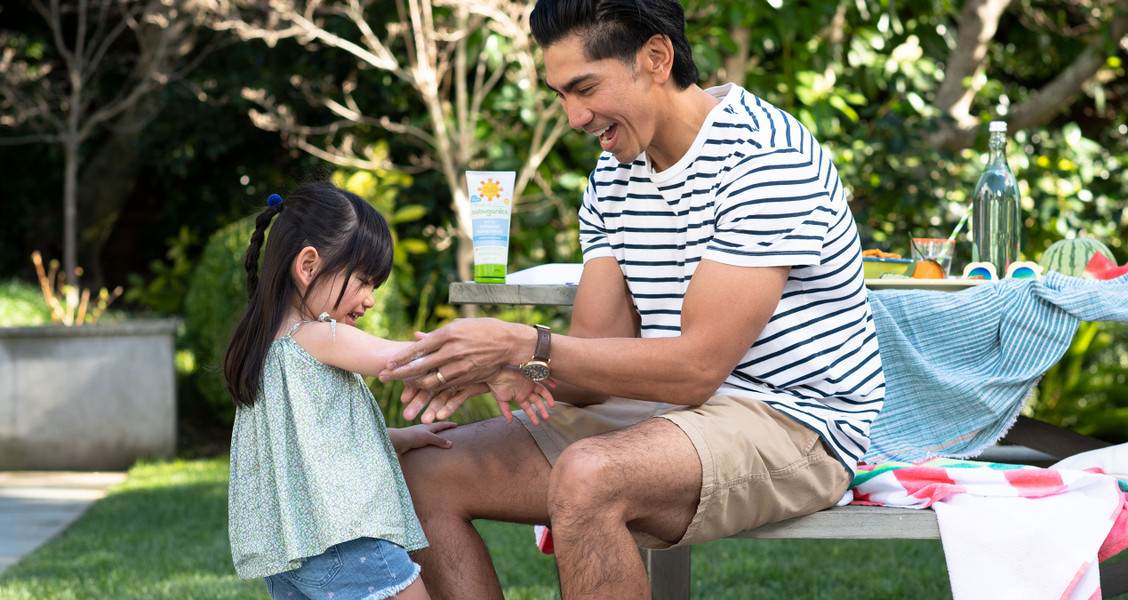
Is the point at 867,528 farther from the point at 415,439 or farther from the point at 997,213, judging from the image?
the point at 997,213

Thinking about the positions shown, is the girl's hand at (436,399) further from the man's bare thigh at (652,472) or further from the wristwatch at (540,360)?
the man's bare thigh at (652,472)

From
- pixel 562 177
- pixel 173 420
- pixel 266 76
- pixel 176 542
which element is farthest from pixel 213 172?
pixel 176 542

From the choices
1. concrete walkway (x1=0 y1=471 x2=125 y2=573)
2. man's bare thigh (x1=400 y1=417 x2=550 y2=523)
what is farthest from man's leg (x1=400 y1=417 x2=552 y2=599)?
→ concrete walkway (x1=0 y1=471 x2=125 y2=573)

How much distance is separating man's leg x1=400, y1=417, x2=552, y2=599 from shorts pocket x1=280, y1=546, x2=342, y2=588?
0.19 meters

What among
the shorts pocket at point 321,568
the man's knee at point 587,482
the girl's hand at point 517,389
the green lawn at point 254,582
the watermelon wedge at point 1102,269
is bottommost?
the green lawn at point 254,582

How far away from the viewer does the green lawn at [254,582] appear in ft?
9.63

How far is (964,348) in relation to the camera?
218cm

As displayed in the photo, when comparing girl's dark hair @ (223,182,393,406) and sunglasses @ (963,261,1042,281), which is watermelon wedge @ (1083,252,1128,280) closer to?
sunglasses @ (963,261,1042,281)

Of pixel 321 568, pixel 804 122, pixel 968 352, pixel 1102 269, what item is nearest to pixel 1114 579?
pixel 968 352

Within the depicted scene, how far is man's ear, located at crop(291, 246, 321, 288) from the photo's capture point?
1.83m

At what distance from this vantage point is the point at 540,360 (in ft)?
5.69

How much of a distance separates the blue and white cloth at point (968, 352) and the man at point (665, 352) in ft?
1.03

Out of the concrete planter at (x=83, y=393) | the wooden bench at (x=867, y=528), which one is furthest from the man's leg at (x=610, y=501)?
the concrete planter at (x=83, y=393)

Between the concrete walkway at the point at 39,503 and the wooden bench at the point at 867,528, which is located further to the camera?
the concrete walkway at the point at 39,503
